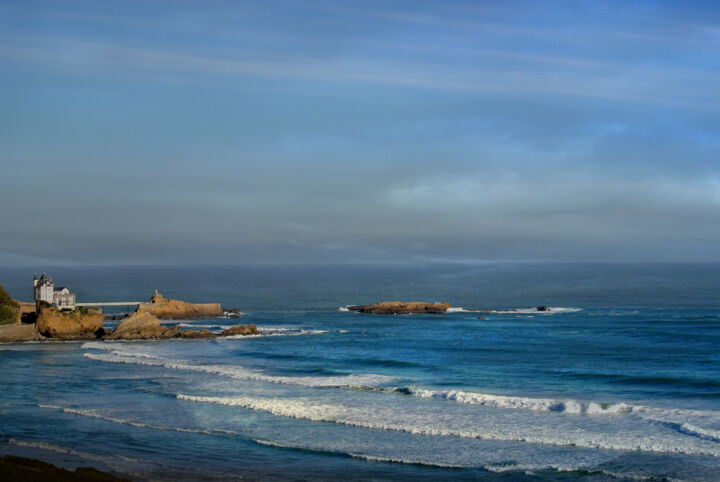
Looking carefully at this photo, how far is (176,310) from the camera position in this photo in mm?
73938

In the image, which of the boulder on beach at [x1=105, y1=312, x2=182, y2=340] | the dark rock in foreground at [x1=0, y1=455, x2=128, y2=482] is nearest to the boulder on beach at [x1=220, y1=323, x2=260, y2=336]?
the boulder on beach at [x1=105, y1=312, x2=182, y2=340]

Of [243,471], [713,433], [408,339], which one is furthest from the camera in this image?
[408,339]

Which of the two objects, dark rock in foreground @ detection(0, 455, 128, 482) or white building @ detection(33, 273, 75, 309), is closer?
dark rock in foreground @ detection(0, 455, 128, 482)

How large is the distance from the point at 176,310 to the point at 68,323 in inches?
828

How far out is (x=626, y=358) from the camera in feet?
131

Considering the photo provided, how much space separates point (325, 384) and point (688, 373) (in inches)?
718

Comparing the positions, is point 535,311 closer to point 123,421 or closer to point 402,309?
point 402,309

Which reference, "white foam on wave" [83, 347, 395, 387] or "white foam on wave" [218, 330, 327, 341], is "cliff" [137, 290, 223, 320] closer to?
"white foam on wave" [218, 330, 327, 341]

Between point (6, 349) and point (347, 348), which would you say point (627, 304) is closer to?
point (347, 348)

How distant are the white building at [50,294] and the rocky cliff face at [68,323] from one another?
25.0 ft

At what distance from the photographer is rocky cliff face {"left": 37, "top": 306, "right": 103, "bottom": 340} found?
170ft

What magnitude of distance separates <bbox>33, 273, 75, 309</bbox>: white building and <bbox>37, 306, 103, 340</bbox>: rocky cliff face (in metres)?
7.62

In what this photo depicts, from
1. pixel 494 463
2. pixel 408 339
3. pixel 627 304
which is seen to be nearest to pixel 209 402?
pixel 494 463

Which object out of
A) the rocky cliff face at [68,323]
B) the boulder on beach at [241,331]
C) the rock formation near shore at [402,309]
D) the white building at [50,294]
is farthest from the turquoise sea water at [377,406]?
the rock formation near shore at [402,309]
